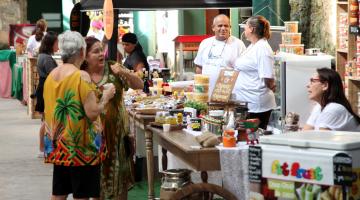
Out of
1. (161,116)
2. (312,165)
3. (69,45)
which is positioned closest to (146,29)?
(161,116)

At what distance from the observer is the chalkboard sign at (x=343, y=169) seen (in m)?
4.39

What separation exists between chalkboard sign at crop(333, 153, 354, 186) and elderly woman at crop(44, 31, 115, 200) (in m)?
2.04

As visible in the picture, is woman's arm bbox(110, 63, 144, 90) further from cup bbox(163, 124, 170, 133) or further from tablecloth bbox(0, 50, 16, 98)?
tablecloth bbox(0, 50, 16, 98)

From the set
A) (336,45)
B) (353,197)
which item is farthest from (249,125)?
(336,45)

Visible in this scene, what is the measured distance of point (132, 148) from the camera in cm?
750

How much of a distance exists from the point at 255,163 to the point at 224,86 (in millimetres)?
2509

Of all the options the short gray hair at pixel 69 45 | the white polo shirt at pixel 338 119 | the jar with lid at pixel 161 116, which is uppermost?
the short gray hair at pixel 69 45

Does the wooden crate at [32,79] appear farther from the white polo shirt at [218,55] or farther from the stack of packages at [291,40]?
the stack of packages at [291,40]

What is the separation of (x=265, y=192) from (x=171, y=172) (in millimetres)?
1996

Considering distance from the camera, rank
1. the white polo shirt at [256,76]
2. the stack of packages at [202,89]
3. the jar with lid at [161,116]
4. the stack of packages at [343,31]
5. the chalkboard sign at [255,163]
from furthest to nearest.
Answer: the stack of packages at [343,31]
the white polo shirt at [256,76]
the stack of packages at [202,89]
the jar with lid at [161,116]
the chalkboard sign at [255,163]

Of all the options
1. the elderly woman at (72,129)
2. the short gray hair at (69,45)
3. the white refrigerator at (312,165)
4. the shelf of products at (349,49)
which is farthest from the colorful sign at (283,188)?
the shelf of products at (349,49)

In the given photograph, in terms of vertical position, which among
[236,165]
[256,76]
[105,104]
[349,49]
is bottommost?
[236,165]

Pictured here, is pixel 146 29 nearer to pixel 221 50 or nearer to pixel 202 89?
pixel 221 50

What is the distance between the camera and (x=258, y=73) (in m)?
8.33
